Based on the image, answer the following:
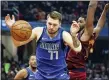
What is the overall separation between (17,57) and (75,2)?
159 inches

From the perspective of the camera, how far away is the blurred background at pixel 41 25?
62.1 feet

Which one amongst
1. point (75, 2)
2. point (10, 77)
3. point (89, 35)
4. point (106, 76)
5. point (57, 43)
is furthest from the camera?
point (75, 2)

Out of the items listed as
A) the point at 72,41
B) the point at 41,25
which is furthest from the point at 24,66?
the point at 72,41

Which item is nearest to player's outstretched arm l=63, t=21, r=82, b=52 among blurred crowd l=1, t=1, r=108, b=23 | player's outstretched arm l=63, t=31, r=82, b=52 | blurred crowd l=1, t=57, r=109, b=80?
player's outstretched arm l=63, t=31, r=82, b=52

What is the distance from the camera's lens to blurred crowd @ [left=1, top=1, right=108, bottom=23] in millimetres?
19969

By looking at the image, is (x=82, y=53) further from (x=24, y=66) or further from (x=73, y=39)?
(x=24, y=66)

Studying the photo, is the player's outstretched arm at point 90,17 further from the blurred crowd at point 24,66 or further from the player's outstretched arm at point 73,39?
the blurred crowd at point 24,66

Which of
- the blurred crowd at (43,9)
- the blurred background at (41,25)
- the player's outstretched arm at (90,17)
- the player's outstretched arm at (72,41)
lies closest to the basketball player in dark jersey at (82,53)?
the player's outstretched arm at (90,17)

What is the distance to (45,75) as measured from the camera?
7.39 m

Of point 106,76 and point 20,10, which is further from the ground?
point 20,10

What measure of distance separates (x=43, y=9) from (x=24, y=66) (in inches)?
167

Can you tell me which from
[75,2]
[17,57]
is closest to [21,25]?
[17,57]

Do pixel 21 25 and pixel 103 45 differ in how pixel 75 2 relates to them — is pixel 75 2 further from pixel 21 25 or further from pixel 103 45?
pixel 21 25

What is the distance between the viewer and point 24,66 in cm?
1780
